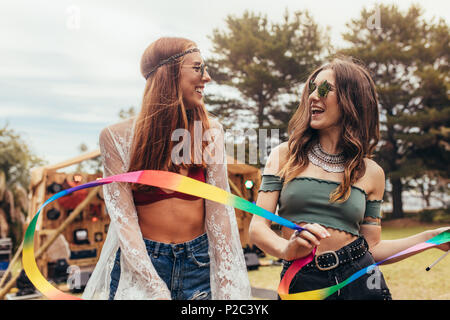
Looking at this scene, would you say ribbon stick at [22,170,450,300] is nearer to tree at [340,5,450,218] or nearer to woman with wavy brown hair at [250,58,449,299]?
woman with wavy brown hair at [250,58,449,299]

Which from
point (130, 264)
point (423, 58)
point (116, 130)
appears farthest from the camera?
point (423, 58)

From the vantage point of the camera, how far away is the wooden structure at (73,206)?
6.85m

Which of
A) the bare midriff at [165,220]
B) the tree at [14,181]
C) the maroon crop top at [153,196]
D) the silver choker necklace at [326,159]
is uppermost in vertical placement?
the silver choker necklace at [326,159]

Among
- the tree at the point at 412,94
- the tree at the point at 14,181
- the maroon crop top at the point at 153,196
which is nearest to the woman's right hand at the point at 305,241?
the maroon crop top at the point at 153,196

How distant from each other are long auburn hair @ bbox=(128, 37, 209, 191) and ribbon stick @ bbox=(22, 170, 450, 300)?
171 millimetres

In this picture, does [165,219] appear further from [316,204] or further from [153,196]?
[316,204]

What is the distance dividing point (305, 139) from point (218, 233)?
1.37 ft

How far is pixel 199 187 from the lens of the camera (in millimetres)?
964

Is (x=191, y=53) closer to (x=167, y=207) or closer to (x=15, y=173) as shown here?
(x=167, y=207)

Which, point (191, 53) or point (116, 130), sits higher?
point (191, 53)

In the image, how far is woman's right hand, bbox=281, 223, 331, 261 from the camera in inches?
36.0

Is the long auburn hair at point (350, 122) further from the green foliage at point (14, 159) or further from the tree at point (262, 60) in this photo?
the green foliage at point (14, 159)

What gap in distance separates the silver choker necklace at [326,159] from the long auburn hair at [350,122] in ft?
0.05
